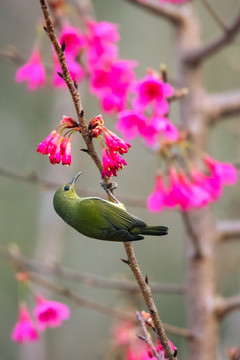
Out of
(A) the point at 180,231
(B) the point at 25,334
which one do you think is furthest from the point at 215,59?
(B) the point at 25,334

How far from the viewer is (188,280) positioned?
2730mm

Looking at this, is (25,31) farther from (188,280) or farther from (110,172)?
(110,172)

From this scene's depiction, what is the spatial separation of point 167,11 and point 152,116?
0.96 metres

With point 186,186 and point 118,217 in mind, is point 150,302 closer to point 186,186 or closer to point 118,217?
point 118,217

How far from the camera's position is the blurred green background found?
6.72 meters

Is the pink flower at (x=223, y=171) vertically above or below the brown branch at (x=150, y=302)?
above

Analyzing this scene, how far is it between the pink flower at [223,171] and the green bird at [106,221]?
77cm

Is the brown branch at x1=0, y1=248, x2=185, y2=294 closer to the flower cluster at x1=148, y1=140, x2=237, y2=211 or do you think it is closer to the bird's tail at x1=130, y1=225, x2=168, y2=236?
the flower cluster at x1=148, y1=140, x2=237, y2=211

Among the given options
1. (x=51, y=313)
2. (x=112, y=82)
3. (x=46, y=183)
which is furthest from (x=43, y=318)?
(x=112, y=82)

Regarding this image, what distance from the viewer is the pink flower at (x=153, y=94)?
2217 millimetres

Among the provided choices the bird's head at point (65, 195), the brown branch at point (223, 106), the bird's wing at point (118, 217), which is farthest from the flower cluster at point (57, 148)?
the brown branch at point (223, 106)

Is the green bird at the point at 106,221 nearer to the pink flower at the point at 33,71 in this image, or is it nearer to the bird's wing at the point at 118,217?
the bird's wing at the point at 118,217

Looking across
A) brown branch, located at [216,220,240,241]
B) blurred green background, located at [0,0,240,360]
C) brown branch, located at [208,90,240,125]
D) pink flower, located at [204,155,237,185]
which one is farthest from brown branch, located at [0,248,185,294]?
blurred green background, located at [0,0,240,360]

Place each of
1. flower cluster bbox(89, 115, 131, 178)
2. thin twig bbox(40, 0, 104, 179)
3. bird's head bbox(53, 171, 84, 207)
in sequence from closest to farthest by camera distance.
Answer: thin twig bbox(40, 0, 104, 179) → flower cluster bbox(89, 115, 131, 178) → bird's head bbox(53, 171, 84, 207)
